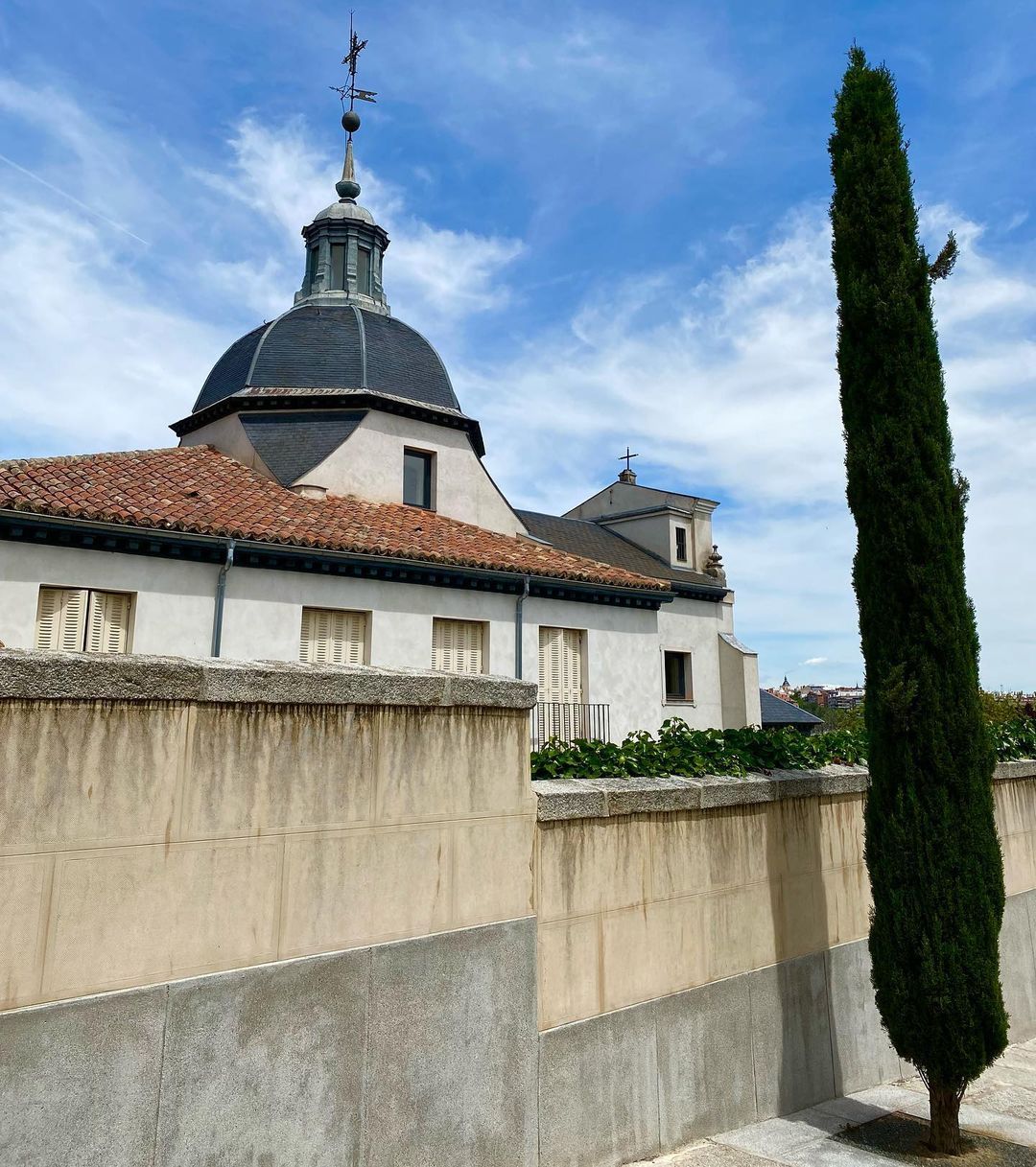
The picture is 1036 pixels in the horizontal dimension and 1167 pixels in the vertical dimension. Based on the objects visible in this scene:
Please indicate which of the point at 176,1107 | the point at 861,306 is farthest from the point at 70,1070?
the point at 861,306

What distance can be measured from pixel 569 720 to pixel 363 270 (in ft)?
52.7

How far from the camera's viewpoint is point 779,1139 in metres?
6.75

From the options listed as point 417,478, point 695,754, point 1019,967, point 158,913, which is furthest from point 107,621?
point 1019,967

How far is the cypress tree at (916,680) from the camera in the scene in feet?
23.4

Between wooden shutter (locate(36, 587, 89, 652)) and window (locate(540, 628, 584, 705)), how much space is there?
328 inches

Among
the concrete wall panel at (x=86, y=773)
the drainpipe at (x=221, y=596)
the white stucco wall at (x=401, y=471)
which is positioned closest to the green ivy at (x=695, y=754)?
the concrete wall panel at (x=86, y=773)

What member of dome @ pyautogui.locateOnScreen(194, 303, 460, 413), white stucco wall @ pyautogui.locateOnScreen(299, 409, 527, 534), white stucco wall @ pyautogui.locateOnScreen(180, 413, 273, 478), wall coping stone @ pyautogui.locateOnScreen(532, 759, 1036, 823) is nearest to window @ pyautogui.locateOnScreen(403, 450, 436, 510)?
white stucco wall @ pyautogui.locateOnScreen(299, 409, 527, 534)

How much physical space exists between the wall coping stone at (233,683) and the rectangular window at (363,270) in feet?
75.9

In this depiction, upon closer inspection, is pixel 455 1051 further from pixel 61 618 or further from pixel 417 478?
pixel 417 478

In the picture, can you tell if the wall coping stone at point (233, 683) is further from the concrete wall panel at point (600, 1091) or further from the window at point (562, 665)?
the window at point (562, 665)

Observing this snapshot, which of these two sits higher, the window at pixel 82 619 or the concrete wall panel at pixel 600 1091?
the window at pixel 82 619

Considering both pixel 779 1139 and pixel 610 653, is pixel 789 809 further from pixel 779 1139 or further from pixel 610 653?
pixel 610 653

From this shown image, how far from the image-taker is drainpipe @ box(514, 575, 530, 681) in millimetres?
16938

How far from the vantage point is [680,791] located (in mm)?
6871
